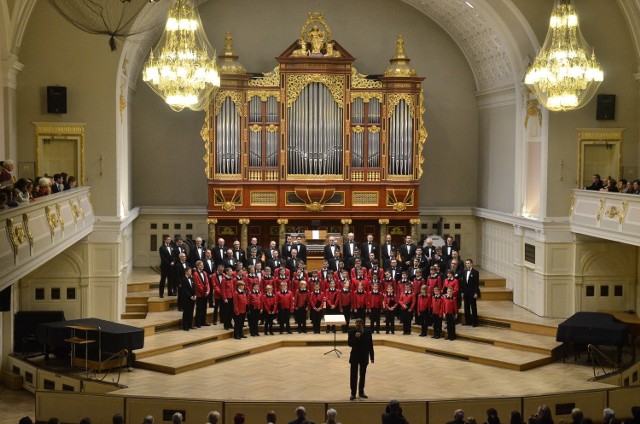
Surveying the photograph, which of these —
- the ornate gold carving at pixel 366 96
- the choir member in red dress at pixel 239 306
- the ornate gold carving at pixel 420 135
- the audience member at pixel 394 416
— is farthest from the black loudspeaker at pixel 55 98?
the audience member at pixel 394 416

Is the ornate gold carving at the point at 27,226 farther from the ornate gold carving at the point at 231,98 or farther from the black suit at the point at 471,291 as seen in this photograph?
the black suit at the point at 471,291

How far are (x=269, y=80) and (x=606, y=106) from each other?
8.22 m

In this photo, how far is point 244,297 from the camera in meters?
19.2

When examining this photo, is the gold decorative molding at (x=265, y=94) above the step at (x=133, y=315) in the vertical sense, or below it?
above

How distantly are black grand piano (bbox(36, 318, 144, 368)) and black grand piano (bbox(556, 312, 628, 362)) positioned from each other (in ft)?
26.9

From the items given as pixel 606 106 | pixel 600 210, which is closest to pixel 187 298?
pixel 600 210

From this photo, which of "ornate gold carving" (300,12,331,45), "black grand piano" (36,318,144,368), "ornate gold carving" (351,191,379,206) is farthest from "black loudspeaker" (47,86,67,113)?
"ornate gold carving" (351,191,379,206)

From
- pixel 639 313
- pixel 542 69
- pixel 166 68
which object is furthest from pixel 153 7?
pixel 639 313

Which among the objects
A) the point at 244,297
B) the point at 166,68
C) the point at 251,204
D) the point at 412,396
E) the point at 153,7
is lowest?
the point at 412,396

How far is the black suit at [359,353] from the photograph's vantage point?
50.4 ft

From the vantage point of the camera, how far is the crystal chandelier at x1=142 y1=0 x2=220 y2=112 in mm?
14680

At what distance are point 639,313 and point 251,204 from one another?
963 centimetres

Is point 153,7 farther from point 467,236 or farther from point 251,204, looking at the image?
point 467,236

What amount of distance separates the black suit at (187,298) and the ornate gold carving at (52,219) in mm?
4491
